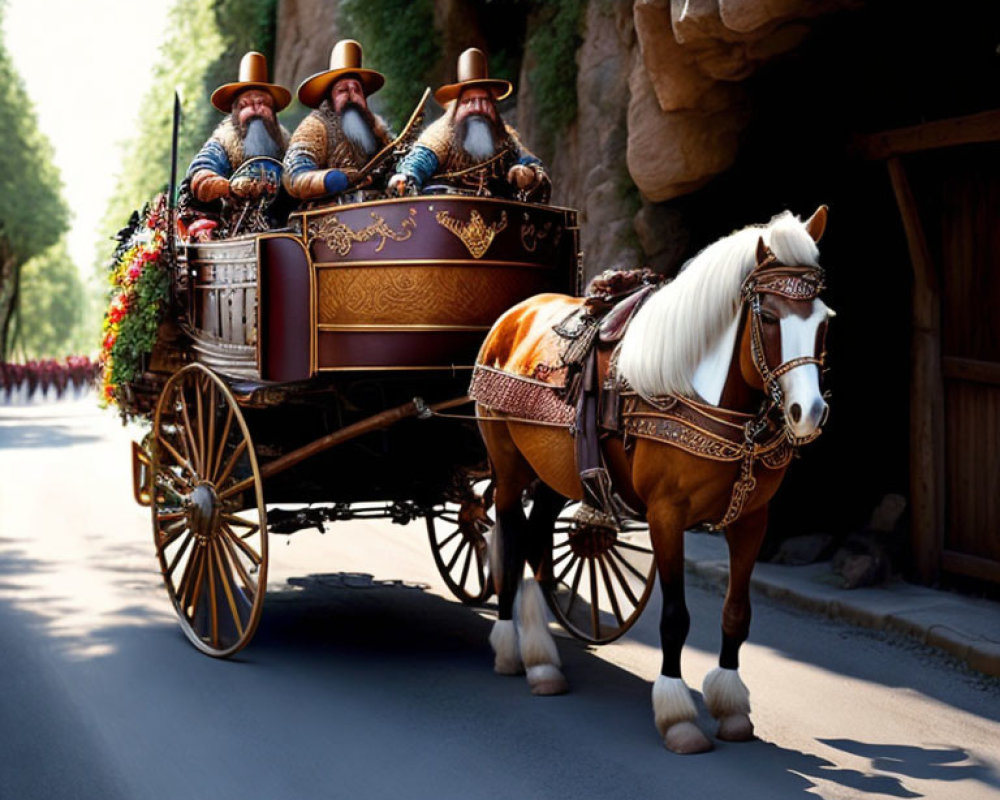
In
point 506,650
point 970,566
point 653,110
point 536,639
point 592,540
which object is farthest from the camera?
point 653,110

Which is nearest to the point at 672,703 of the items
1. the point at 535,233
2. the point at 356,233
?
the point at 535,233

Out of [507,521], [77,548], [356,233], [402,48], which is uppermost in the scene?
[402,48]

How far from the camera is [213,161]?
8.07 m

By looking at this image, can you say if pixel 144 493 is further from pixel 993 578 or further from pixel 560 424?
pixel 993 578

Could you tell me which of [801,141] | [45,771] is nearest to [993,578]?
[801,141]

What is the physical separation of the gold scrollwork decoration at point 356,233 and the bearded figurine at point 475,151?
21.1 inches

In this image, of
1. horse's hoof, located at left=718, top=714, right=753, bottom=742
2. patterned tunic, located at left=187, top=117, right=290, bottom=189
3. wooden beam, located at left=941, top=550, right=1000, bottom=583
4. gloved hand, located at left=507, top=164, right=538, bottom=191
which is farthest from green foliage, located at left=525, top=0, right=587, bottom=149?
horse's hoof, located at left=718, top=714, right=753, bottom=742

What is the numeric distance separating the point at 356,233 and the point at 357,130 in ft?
3.82

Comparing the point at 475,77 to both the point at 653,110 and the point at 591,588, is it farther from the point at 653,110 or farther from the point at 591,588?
the point at 591,588

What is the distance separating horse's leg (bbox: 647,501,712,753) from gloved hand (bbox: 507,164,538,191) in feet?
7.92

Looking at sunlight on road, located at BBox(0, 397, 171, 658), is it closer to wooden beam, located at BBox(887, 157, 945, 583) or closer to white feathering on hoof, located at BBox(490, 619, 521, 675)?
white feathering on hoof, located at BBox(490, 619, 521, 675)

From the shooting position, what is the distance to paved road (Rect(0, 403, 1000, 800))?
5.12 m

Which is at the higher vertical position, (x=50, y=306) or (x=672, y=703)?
(x=50, y=306)

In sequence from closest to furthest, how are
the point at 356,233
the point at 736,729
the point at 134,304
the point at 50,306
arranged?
the point at 736,729 → the point at 356,233 → the point at 134,304 → the point at 50,306
